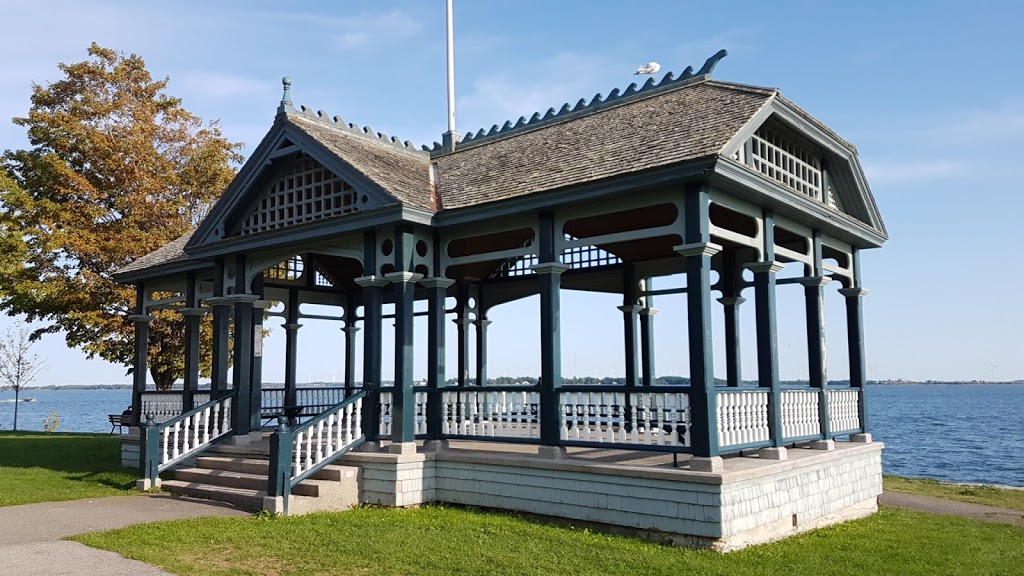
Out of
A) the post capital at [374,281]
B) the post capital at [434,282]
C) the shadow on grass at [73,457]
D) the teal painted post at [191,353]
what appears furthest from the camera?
the teal painted post at [191,353]

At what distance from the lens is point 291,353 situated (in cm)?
1883

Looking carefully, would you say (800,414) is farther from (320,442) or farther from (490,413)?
(320,442)

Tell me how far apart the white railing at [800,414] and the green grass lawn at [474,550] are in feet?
4.63

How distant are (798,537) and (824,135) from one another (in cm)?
609

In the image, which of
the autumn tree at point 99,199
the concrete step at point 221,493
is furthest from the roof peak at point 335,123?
the autumn tree at point 99,199

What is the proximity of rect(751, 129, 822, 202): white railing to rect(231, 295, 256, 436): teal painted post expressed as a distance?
904 centimetres

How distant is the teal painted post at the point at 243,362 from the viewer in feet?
50.0

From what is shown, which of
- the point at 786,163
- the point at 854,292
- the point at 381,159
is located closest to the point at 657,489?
the point at 786,163

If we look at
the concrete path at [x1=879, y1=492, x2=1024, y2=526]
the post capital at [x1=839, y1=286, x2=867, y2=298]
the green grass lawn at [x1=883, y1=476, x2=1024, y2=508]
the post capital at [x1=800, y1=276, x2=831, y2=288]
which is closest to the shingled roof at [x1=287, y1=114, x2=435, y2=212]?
the post capital at [x1=800, y1=276, x2=831, y2=288]

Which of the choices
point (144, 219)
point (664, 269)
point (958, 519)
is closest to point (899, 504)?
point (958, 519)

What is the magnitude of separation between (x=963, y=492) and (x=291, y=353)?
1661 cm

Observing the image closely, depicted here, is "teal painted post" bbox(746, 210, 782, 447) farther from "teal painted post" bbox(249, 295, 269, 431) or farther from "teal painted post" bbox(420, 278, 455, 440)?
"teal painted post" bbox(249, 295, 269, 431)

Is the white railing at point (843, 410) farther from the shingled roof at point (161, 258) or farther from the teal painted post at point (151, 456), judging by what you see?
the shingled roof at point (161, 258)

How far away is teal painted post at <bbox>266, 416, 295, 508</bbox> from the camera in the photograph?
11.7 m
